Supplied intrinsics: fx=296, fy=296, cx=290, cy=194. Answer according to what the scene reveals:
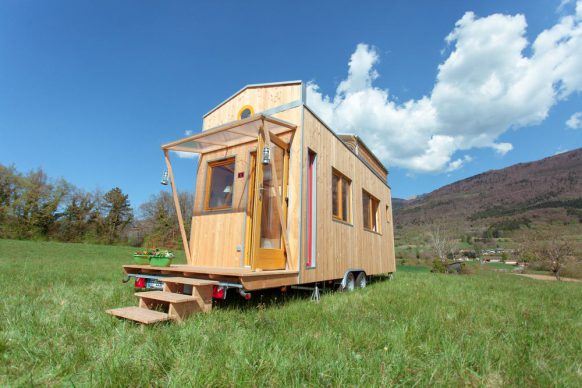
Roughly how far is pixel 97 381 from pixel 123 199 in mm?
33840

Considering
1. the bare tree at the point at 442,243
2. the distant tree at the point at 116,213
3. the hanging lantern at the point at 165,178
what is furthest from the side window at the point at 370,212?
the bare tree at the point at 442,243

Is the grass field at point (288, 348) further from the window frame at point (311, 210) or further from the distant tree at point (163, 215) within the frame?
the distant tree at point (163, 215)

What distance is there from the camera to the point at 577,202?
76.2 meters

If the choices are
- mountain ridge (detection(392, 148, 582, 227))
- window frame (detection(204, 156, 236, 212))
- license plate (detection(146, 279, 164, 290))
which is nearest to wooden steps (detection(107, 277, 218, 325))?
license plate (detection(146, 279, 164, 290))

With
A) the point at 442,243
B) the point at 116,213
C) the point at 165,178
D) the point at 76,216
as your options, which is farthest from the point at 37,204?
the point at 442,243

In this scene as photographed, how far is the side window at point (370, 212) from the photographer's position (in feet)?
25.3

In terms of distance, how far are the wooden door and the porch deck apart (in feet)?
1.06

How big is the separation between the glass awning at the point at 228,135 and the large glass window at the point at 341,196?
64.7 inches

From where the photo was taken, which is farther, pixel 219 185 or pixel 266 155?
pixel 219 185

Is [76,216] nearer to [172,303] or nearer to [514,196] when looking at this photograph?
[172,303]

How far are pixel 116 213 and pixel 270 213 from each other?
30958 millimetres

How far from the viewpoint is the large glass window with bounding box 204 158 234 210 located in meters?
5.54

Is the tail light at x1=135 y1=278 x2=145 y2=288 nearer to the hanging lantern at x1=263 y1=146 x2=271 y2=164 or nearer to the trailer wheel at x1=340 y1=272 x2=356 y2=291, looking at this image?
the hanging lantern at x1=263 y1=146 x2=271 y2=164

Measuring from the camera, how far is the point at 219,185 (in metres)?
5.75
